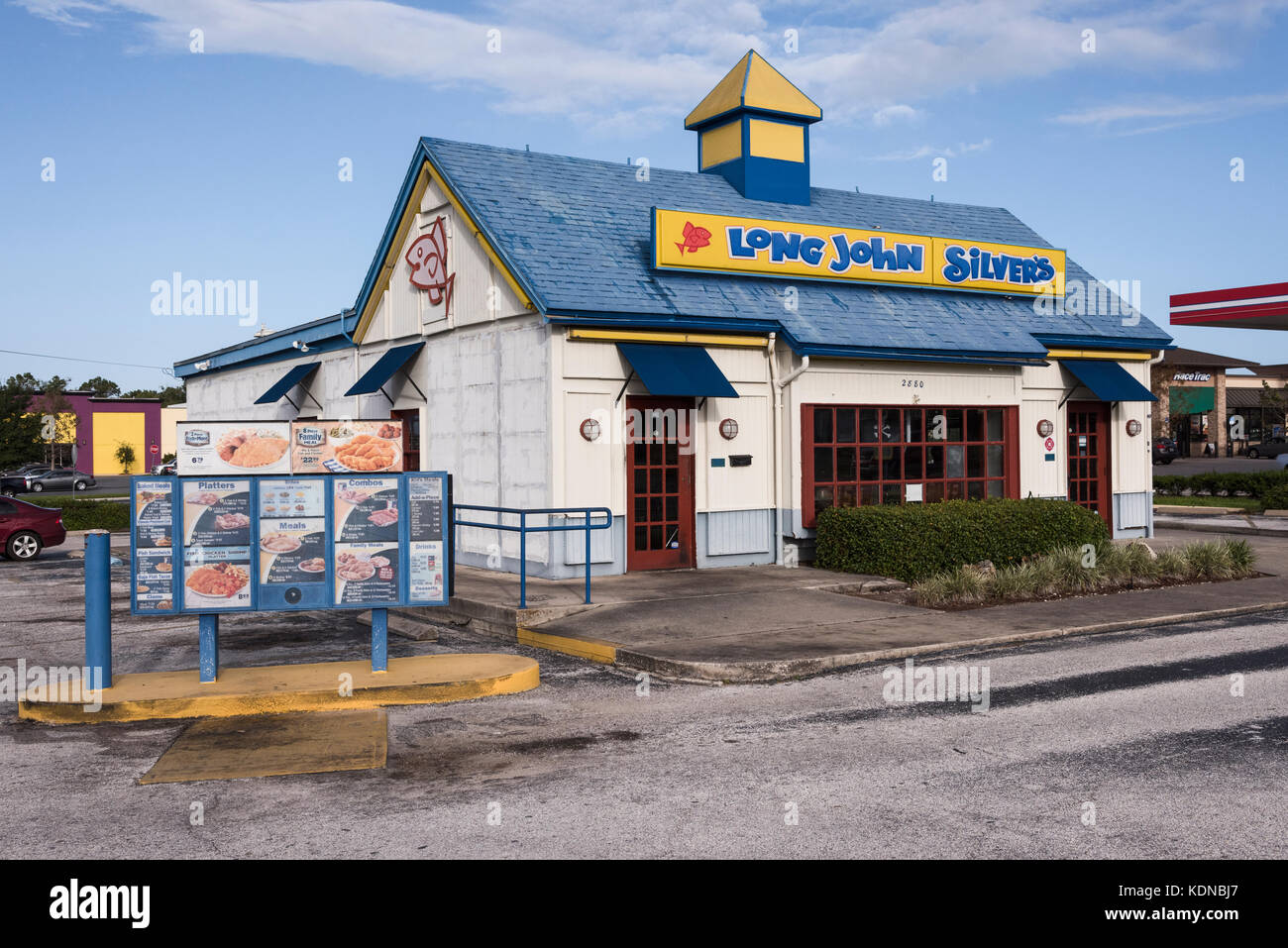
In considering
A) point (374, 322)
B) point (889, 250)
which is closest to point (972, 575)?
point (889, 250)

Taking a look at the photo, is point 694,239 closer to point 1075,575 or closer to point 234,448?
point 1075,575

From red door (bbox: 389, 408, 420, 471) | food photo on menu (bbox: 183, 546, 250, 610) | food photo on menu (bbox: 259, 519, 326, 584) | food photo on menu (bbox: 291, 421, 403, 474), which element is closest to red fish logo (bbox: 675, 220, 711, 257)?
red door (bbox: 389, 408, 420, 471)

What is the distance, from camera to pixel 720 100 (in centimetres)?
2067

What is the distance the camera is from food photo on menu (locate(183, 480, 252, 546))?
895 cm

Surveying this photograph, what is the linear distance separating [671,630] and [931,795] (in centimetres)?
541

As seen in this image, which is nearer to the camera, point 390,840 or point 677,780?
point 390,840

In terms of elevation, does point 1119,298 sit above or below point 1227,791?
above

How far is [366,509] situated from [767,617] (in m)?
4.83

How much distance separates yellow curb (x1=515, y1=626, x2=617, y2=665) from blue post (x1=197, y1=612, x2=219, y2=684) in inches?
133

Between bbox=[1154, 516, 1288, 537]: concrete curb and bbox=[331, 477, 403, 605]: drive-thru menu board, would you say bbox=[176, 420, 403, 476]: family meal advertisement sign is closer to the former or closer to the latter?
bbox=[331, 477, 403, 605]: drive-thru menu board

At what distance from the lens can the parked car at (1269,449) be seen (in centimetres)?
6281

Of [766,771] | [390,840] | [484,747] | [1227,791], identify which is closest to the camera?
[390,840]

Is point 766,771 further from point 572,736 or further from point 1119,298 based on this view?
point 1119,298

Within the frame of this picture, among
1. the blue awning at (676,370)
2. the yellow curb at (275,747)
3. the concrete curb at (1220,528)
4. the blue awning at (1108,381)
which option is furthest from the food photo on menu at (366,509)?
the concrete curb at (1220,528)
